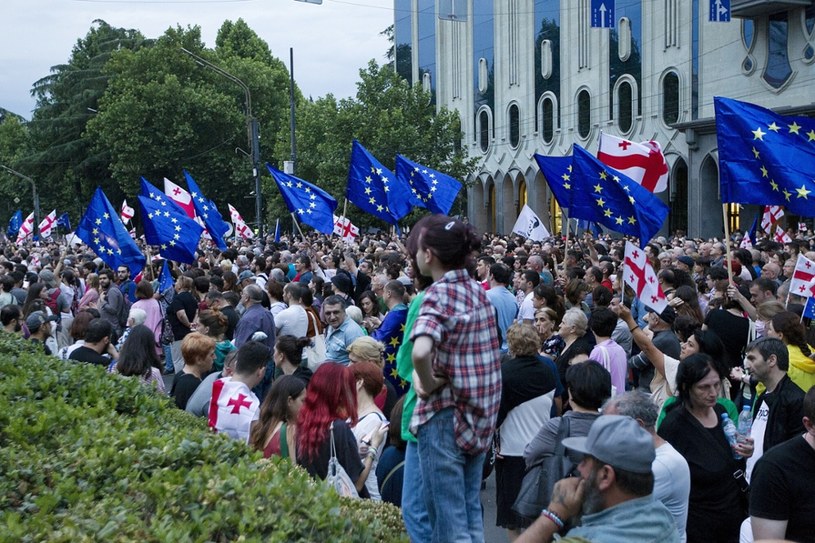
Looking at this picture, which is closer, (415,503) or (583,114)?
(415,503)

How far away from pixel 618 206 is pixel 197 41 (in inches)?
2013

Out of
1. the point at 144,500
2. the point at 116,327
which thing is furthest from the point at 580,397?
the point at 116,327

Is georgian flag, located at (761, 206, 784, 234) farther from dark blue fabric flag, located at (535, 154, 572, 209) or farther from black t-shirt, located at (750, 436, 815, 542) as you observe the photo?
black t-shirt, located at (750, 436, 815, 542)

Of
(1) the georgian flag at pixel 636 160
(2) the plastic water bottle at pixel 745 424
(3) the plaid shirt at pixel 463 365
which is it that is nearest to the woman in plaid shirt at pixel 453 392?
(3) the plaid shirt at pixel 463 365

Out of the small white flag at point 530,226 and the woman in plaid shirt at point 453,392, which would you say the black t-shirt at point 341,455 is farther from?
the small white flag at point 530,226

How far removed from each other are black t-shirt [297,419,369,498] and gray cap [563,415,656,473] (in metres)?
2.37

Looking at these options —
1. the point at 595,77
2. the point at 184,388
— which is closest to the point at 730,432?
the point at 184,388

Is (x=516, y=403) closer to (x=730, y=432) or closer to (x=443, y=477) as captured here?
(x=730, y=432)

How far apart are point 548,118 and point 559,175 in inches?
1286

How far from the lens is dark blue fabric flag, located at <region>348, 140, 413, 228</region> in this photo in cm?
1741

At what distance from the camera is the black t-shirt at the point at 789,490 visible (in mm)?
4473

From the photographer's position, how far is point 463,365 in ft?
13.1

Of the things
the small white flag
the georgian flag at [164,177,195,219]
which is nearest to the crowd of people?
the georgian flag at [164,177,195,219]

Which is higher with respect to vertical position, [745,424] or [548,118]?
[548,118]
